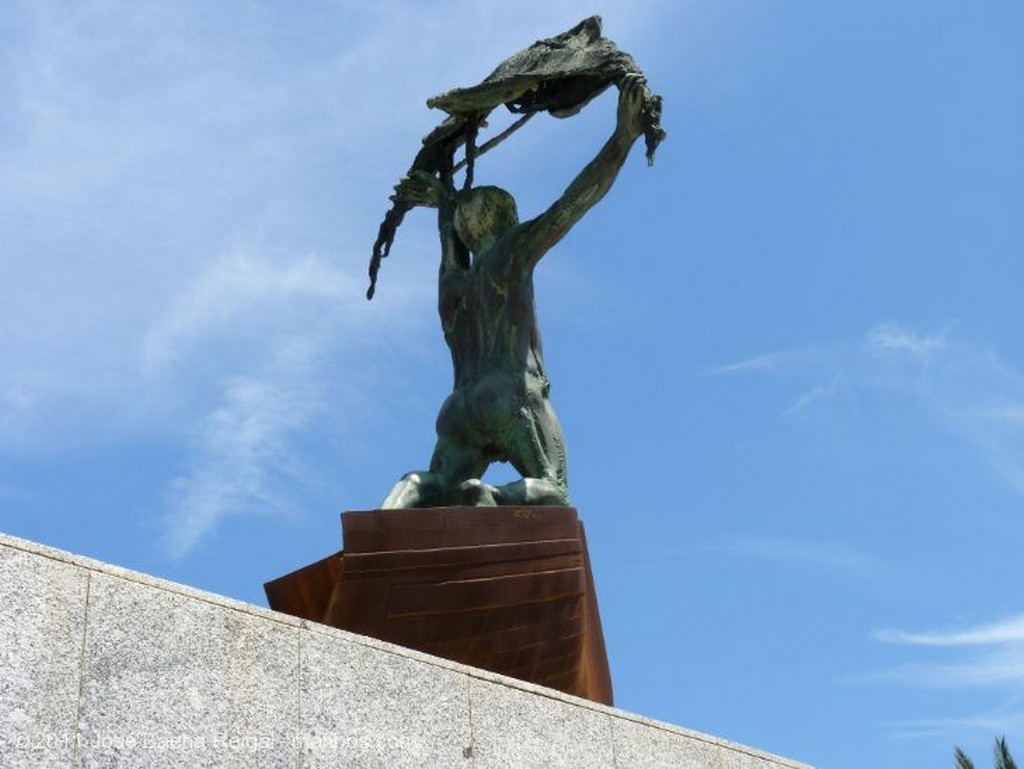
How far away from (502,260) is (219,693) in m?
3.99

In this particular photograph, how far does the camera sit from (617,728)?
288 inches

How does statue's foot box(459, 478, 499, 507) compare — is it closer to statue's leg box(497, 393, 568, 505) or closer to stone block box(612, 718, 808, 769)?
statue's leg box(497, 393, 568, 505)

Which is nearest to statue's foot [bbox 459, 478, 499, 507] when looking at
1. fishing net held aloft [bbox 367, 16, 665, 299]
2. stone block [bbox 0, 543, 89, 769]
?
fishing net held aloft [bbox 367, 16, 665, 299]

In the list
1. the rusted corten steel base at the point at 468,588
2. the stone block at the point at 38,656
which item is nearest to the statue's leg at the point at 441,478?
the rusted corten steel base at the point at 468,588

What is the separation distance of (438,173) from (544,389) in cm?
177

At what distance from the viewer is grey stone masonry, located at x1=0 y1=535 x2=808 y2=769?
525 centimetres

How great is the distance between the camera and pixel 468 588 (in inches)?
301

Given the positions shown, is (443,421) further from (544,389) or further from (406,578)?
(406,578)

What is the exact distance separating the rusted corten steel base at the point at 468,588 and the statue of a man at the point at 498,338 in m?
0.47

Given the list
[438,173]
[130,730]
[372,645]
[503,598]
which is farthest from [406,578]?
[438,173]

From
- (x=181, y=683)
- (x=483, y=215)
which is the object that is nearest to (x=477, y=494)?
(x=483, y=215)

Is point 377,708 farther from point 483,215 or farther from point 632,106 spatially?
point 632,106

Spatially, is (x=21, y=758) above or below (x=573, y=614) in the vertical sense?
below

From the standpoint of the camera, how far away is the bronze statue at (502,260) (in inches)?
343
